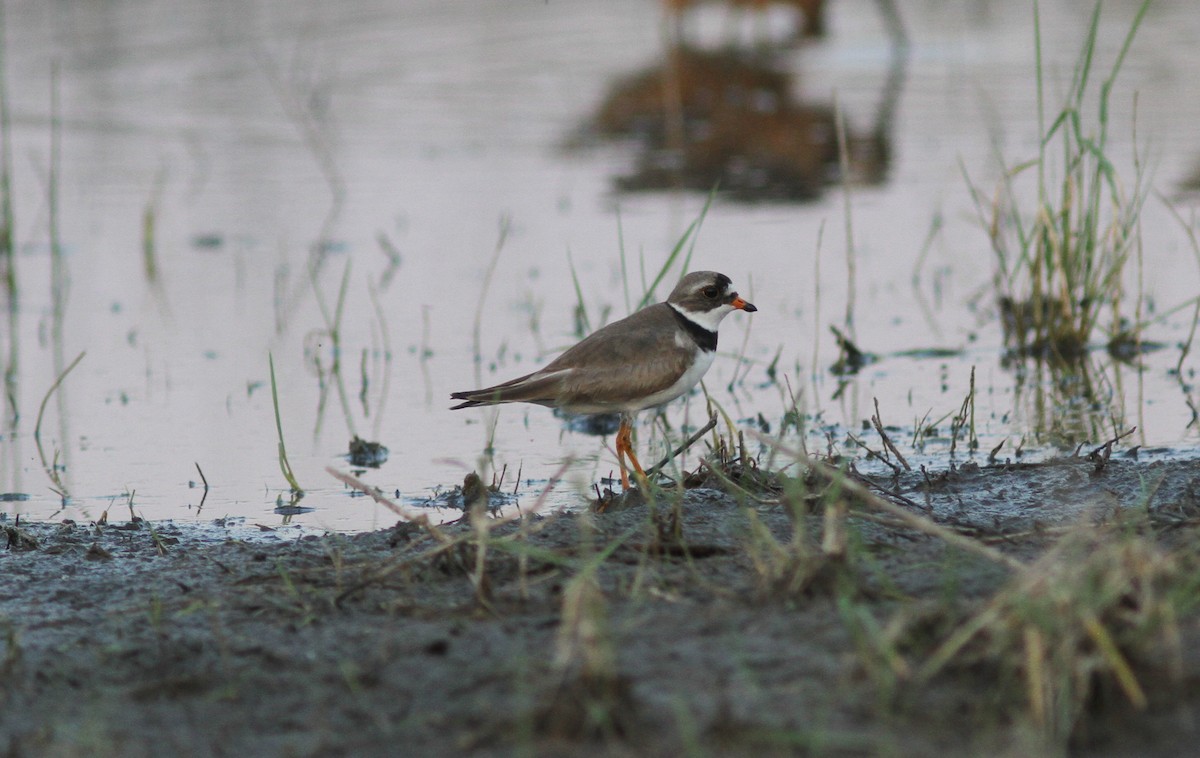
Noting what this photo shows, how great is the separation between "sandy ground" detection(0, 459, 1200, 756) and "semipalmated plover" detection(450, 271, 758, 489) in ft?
2.63

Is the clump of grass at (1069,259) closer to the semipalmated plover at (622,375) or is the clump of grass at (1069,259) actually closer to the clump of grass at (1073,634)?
the semipalmated plover at (622,375)

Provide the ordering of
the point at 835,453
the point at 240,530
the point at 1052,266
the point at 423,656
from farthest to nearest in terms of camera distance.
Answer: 1. the point at 1052,266
2. the point at 835,453
3. the point at 240,530
4. the point at 423,656

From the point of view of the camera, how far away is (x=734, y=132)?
1322 centimetres

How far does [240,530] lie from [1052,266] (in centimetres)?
367

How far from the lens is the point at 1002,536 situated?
3.87m

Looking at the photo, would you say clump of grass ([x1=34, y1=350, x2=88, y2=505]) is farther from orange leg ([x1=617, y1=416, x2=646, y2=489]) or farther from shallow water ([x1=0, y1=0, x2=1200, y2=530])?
orange leg ([x1=617, y1=416, x2=646, y2=489])

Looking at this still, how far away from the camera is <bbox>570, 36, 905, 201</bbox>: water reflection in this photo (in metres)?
11.4

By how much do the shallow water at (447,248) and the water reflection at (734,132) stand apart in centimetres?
14

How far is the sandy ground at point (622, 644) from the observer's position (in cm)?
292

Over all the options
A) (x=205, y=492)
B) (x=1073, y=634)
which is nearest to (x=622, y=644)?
(x=1073, y=634)

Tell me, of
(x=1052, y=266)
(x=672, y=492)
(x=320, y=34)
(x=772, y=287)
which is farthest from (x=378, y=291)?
(x=320, y=34)

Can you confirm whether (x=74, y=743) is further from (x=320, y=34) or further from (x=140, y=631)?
(x=320, y=34)

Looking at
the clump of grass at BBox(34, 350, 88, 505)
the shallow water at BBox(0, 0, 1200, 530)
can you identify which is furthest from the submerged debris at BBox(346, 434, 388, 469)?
the clump of grass at BBox(34, 350, 88, 505)

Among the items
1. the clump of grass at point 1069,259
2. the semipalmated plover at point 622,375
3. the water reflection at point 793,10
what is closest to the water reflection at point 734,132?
the water reflection at point 793,10
